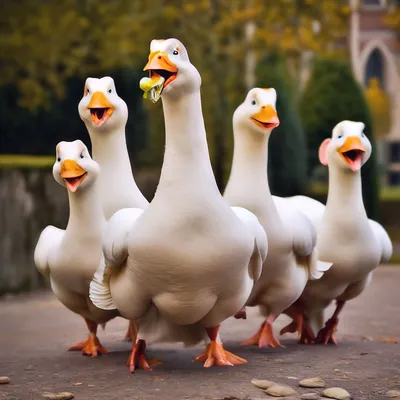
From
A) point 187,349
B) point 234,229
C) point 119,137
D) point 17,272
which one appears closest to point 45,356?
point 187,349

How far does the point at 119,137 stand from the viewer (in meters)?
6.04

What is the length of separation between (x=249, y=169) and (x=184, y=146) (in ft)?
3.39

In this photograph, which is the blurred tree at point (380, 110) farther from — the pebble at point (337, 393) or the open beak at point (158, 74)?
the pebble at point (337, 393)

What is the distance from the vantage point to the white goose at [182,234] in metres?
4.71

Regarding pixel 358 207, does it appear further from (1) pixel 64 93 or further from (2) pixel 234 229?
(1) pixel 64 93

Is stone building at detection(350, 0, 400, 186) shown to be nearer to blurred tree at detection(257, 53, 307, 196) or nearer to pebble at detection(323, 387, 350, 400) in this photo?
blurred tree at detection(257, 53, 307, 196)

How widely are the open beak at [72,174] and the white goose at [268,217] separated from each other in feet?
3.04

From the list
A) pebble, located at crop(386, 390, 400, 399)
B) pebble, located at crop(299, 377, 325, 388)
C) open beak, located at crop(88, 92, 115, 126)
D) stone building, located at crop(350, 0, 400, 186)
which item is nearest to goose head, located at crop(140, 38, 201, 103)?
open beak, located at crop(88, 92, 115, 126)

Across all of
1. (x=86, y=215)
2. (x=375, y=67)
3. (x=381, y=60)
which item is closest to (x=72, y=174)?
(x=86, y=215)

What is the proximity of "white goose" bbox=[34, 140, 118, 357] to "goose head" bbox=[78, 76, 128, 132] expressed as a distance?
39 centimetres

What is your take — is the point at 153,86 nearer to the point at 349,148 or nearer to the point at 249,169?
the point at 249,169

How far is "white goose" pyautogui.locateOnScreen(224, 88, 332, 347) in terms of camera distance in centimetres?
567

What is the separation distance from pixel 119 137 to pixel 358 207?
1563 mm

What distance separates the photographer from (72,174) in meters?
5.37
